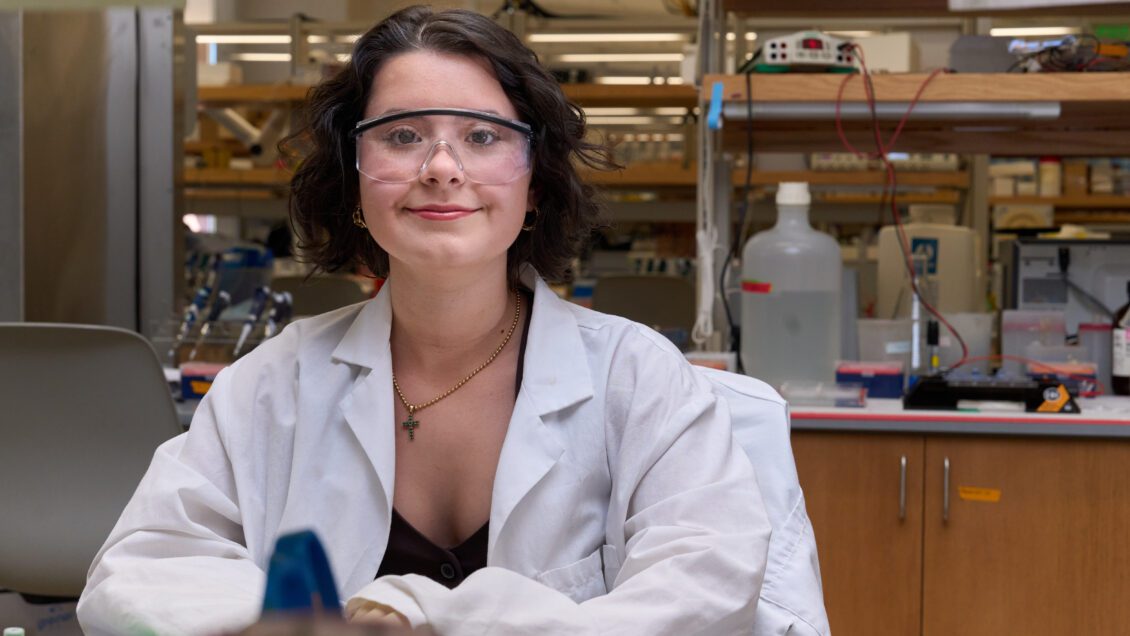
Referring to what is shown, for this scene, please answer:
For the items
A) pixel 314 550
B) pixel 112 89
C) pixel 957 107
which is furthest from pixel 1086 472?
pixel 112 89

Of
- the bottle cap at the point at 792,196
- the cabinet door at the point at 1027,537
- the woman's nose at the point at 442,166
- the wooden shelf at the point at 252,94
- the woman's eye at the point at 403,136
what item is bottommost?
the cabinet door at the point at 1027,537

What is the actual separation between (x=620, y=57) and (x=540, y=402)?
189 inches

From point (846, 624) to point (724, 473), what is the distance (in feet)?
4.36

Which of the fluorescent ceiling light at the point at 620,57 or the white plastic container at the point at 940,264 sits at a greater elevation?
the fluorescent ceiling light at the point at 620,57

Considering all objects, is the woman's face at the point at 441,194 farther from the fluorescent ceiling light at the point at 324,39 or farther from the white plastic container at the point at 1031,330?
the fluorescent ceiling light at the point at 324,39

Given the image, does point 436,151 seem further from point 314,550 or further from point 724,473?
point 314,550

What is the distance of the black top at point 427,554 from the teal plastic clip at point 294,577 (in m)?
0.74

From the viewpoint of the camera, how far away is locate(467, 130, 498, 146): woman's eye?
4.20ft

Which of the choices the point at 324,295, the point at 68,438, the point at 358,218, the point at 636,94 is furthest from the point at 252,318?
the point at 636,94

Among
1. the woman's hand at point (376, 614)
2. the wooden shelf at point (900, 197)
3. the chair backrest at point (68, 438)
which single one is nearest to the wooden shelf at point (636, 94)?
the wooden shelf at point (900, 197)

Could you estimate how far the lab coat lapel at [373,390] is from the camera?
1287 mm

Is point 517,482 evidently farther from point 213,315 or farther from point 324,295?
point 324,295

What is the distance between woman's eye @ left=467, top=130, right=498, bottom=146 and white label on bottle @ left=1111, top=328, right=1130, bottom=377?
2021 mm

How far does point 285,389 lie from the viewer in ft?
4.38
